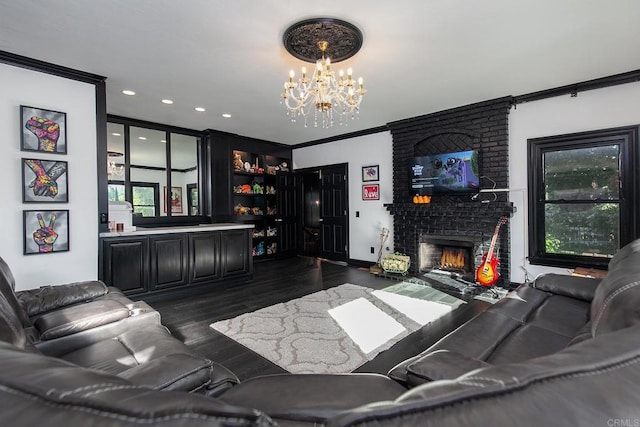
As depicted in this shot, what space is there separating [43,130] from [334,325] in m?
3.58

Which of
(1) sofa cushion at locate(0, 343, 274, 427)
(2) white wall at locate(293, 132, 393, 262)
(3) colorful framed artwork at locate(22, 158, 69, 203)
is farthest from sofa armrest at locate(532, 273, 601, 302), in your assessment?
(3) colorful framed artwork at locate(22, 158, 69, 203)

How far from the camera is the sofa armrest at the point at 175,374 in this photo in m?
0.99

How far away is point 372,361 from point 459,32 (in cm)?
283

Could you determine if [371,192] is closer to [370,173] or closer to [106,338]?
[370,173]

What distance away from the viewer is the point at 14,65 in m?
2.99

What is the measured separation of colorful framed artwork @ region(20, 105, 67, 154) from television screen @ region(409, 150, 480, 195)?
478 centimetres

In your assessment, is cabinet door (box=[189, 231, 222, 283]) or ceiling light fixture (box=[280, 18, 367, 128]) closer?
ceiling light fixture (box=[280, 18, 367, 128])

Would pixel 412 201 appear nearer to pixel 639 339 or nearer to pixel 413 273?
pixel 413 273

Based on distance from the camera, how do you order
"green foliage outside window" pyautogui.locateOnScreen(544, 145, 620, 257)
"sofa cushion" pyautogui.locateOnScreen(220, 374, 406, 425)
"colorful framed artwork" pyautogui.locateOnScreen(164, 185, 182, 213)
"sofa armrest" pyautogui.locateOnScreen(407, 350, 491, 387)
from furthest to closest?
1. "colorful framed artwork" pyautogui.locateOnScreen(164, 185, 182, 213)
2. "green foliage outside window" pyautogui.locateOnScreen(544, 145, 620, 257)
3. "sofa armrest" pyautogui.locateOnScreen(407, 350, 491, 387)
4. "sofa cushion" pyautogui.locateOnScreen(220, 374, 406, 425)

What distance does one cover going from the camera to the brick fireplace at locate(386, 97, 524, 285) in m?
4.37

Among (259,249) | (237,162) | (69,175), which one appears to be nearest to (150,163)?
(237,162)

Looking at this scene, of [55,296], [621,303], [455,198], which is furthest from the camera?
[455,198]

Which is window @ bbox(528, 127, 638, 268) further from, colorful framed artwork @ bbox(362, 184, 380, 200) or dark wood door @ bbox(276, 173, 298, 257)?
dark wood door @ bbox(276, 173, 298, 257)

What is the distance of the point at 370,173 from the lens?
19.7ft
